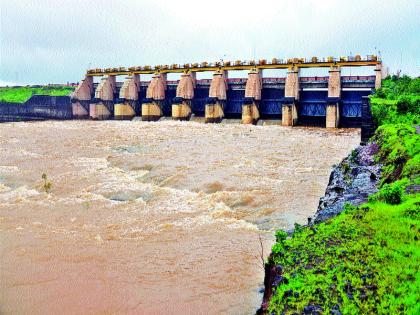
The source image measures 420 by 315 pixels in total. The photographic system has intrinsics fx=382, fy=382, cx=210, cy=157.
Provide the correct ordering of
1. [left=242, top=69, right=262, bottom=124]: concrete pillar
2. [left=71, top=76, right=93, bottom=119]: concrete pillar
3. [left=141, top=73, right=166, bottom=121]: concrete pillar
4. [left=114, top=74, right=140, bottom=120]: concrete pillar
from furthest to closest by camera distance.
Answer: [left=71, top=76, right=93, bottom=119]: concrete pillar
[left=114, top=74, right=140, bottom=120]: concrete pillar
[left=141, top=73, right=166, bottom=121]: concrete pillar
[left=242, top=69, right=262, bottom=124]: concrete pillar

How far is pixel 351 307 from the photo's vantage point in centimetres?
364

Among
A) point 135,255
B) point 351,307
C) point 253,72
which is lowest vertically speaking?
point 135,255

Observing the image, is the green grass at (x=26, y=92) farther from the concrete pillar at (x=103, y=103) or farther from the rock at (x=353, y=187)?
the rock at (x=353, y=187)

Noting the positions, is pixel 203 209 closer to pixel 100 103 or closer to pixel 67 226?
pixel 67 226

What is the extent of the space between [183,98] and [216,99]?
14.6 feet

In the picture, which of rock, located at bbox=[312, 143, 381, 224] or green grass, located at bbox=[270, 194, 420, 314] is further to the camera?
rock, located at bbox=[312, 143, 381, 224]

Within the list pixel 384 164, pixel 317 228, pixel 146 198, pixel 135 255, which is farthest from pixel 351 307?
pixel 146 198

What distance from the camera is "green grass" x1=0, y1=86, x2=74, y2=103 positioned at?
54094 millimetres

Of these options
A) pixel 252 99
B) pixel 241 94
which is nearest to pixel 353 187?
pixel 252 99

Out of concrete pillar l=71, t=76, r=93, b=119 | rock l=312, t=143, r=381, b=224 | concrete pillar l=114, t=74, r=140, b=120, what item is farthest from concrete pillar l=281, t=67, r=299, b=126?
concrete pillar l=71, t=76, r=93, b=119

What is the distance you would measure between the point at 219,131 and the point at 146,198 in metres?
20.5

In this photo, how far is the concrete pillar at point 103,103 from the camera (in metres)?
48.8

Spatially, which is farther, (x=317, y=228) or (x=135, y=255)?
(x=135, y=255)

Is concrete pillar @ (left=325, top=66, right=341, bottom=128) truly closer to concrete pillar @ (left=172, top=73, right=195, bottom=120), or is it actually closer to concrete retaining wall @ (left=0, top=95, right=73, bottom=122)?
concrete pillar @ (left=172, top=73, right=195, bottom=120)
